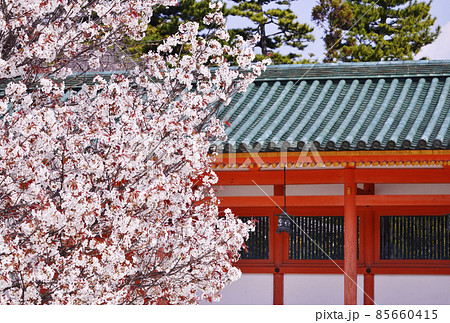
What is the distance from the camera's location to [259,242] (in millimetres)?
10406

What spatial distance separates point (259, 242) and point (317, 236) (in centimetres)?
90

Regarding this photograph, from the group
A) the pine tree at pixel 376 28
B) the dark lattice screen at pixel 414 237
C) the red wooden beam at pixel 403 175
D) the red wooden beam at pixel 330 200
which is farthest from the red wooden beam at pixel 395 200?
the pine tree at pixel 376 28

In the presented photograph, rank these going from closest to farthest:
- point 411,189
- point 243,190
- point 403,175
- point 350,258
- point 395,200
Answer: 1. point 350,258
2. point 395,200
3. point 403,175
4. point 411,189
5. point 243,190

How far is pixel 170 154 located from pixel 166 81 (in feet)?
2.78

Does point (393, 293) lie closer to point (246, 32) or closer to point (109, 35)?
point (109, 35)

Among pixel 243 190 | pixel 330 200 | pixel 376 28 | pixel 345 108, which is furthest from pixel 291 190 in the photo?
pixel 376 28

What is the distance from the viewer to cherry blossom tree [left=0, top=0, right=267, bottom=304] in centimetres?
424

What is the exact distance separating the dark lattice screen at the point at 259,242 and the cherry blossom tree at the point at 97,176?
4.87 m

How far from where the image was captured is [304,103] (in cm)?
988

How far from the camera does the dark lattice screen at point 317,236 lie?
10.2 meters

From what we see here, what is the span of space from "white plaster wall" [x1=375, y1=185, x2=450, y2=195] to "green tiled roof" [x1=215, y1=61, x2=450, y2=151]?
1078 mm

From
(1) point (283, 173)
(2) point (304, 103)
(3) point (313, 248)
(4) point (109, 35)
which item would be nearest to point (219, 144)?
(1) point (283, 173)

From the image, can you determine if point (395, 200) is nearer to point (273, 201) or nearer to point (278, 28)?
point (273, 201)

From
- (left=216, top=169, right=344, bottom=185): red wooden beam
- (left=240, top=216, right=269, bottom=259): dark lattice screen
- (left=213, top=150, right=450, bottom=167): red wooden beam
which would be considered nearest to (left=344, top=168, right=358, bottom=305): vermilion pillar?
(left=216, top=169, right=344, bottom=185): red wooden beam
